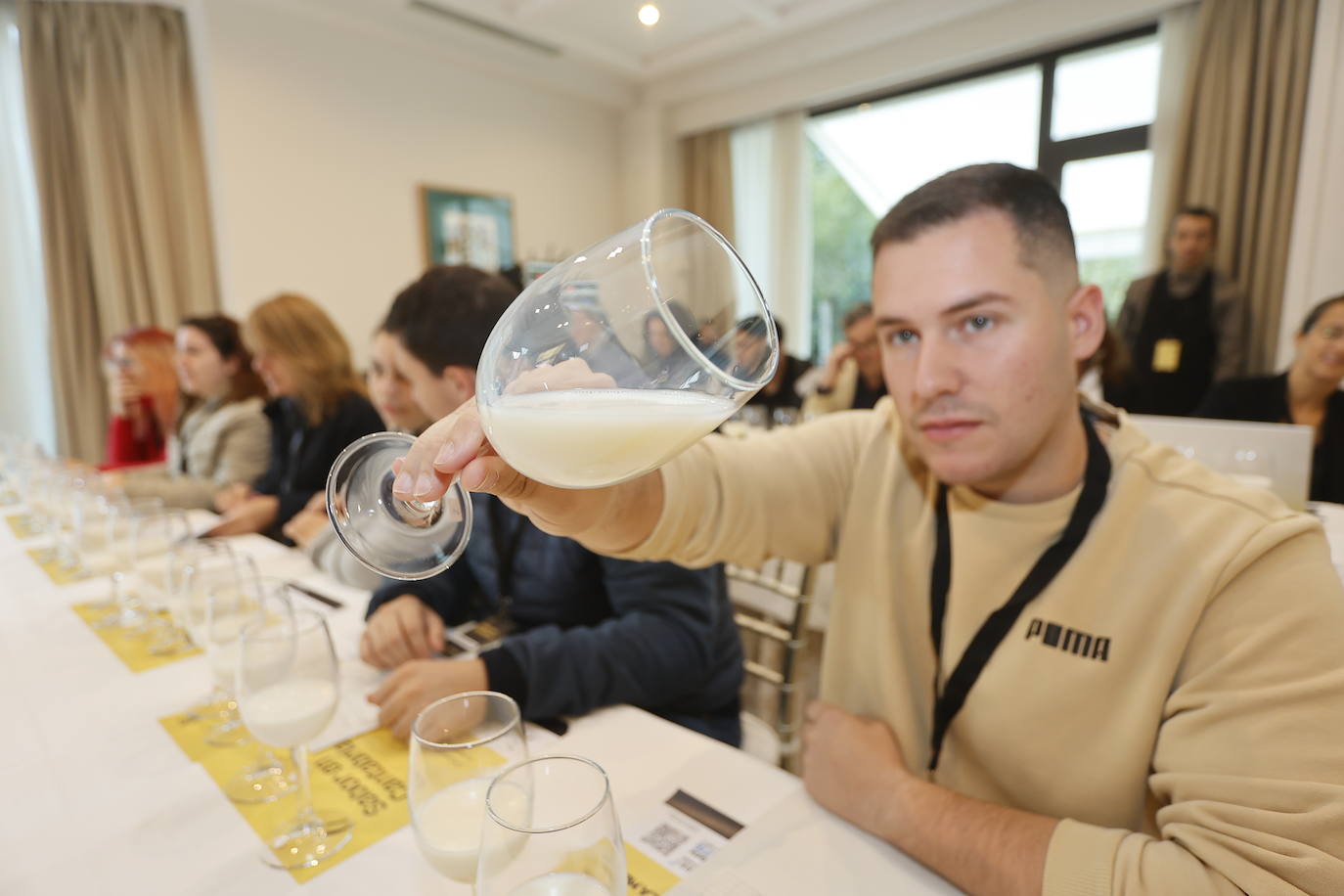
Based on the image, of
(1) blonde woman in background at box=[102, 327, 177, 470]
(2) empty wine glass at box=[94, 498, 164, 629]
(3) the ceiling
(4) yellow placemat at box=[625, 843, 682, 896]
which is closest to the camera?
(4) yellow placemat at box=[625, 843, 682, 896]

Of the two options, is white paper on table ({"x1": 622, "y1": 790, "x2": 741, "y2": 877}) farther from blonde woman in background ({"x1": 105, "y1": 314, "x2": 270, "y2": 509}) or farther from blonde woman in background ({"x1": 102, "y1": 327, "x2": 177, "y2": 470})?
blonde woman in background ({"x1": 102, "y1": 327, "x2": 177, "y2": 470})

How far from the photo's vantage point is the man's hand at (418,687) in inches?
39.2

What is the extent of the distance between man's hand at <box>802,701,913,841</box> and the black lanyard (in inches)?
4.8

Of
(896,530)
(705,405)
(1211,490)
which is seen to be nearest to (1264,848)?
(1211,490)

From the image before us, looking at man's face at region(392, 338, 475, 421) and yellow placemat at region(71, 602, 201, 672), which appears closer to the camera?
yellow placemat at region(71, 602, 201, 672)

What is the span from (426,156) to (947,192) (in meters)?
4.89

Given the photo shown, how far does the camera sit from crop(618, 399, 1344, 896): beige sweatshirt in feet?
2.32

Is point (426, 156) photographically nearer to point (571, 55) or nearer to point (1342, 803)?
point (571, 55)

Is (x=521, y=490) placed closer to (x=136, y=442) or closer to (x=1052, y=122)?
(x=136, y=442)

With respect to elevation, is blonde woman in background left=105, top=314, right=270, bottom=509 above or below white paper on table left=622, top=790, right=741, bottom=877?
above

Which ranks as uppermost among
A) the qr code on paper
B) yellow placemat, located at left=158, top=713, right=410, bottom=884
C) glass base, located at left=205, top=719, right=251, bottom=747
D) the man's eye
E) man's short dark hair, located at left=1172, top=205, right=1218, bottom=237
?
man's short dark hair, located at left=1172, top=205, right=1218, bottom=237

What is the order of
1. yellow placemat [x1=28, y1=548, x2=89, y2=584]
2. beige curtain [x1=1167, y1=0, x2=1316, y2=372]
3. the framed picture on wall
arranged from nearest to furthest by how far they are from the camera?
yellow placemat [x1=28, y1=548, x2=89, y2=584] → beige curtain [x1=1167, y1=0, x2=1316, y2=372] → the framed picture on wall

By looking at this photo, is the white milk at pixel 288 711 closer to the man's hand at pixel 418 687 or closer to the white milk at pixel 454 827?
the man's hand at pixel 418 687

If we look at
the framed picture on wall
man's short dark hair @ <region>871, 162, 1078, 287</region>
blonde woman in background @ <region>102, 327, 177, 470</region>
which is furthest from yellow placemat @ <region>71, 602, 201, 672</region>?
the framed picture on wall
